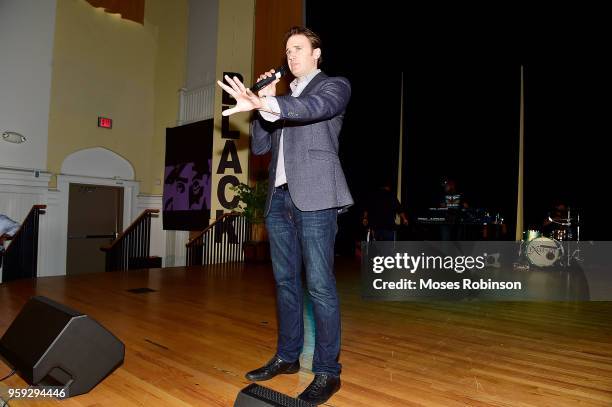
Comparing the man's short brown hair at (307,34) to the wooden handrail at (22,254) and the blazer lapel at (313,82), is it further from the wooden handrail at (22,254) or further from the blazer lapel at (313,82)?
the wooden handrail at (22,254)

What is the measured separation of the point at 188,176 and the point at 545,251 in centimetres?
643

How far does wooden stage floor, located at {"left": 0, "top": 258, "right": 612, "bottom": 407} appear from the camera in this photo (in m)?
1.62

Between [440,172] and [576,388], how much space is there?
6950 mm

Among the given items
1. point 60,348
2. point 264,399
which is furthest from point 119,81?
point 264,399

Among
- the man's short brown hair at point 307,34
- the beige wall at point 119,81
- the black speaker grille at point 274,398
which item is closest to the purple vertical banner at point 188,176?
Result: the beige wall at point 119,81

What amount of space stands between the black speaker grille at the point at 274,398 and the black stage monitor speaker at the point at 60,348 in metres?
0.68

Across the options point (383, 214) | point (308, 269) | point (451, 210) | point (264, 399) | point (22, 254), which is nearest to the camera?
point (264, 399)

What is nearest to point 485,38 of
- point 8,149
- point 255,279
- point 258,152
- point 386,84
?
point 386,84

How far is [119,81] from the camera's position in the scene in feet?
27.4

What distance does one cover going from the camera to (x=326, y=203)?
4.88 feet

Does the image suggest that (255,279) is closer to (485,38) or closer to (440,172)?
(440,172)

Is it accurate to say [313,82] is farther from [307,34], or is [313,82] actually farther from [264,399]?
[264,399]

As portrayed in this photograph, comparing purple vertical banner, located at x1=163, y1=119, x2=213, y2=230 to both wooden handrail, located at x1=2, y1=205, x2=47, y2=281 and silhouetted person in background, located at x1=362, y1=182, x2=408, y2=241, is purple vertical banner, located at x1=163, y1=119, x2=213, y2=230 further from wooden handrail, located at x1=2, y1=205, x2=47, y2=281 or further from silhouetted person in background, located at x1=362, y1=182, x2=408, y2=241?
silhouetted person in background, located at x1=362, y1=182, x2=408, y2=241

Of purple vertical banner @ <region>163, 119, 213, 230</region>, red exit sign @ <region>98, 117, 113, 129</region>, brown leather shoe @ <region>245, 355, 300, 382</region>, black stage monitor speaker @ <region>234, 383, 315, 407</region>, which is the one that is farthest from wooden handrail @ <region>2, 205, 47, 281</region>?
black stage monitor speaker @ <region>234, 383, 315, 407</region>
